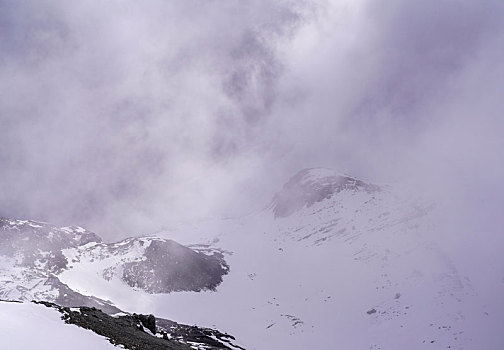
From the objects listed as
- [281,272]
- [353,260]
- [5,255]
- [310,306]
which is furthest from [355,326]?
[5,255]

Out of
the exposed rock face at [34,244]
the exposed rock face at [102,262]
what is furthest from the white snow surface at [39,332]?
the exposed rock face at [34,244]

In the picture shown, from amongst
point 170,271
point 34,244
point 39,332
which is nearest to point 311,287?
point 170,271

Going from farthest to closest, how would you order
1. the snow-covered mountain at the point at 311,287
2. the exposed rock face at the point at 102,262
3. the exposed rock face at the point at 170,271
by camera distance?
1. the exposed rock face at the point at 170,271
2. the exposed rock face at the point at 102,262
3. the snow-covered mountain at the point at 311,287

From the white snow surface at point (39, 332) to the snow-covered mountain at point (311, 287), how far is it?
7814cm

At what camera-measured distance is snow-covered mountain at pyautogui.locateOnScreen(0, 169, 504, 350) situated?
9719cm

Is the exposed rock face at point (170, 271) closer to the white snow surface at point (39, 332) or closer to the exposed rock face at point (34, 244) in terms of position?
the exposed rock face at point (34, 244)

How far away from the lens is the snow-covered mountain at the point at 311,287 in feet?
319

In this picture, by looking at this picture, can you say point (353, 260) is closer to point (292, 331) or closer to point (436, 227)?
point (436, 227)

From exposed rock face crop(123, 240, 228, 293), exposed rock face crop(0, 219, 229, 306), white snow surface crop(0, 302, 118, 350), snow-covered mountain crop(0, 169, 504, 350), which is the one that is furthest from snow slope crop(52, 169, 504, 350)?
white snow surface crop(0, 302, 118, 350)

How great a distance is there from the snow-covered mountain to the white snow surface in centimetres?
7814

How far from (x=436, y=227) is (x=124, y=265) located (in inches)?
4876

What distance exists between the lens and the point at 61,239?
19312cm

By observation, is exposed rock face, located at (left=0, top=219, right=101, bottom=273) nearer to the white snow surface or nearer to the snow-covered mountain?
the snow-covered mountain

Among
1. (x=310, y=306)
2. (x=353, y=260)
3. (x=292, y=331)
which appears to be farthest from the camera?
(x=353, y=260)
